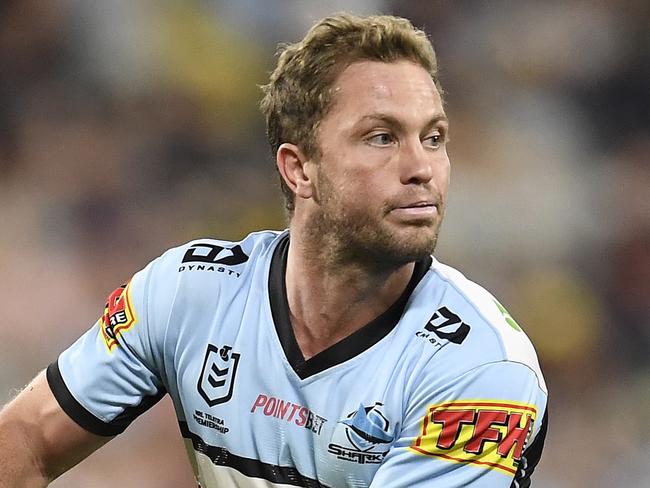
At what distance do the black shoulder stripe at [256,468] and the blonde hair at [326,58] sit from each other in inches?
20.5

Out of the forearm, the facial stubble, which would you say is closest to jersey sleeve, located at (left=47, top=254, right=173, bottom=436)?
the forearm

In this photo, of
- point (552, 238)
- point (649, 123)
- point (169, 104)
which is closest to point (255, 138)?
point (169, 104)

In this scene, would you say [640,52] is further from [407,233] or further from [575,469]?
[407,233]

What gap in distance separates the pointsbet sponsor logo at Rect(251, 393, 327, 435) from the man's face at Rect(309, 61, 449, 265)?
1.01ft

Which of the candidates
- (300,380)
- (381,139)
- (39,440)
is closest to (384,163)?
(381,139)

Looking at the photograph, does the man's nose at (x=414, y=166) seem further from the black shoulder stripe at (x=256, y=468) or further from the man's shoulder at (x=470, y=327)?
the black shoulder stripe at (x=256, y=468)

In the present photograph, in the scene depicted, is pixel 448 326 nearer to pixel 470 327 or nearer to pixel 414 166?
pixel 470 327

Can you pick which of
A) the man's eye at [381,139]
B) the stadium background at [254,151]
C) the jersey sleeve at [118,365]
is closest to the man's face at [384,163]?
the man's eye at [381,139]

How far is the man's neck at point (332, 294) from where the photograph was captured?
2.03 metres

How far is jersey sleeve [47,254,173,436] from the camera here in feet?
6.89

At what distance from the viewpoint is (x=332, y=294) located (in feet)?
6.79

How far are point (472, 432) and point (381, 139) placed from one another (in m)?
0.56

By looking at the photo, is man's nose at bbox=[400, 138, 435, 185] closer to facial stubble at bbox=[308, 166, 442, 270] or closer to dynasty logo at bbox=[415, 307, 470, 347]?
facial stubble at bbox=[308, 166, 442, 270]

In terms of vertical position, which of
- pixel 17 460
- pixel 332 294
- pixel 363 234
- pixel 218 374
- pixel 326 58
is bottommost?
pixel 17 460
